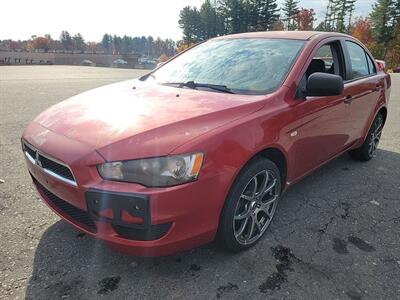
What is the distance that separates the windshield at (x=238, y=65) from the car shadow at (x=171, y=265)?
4.08 ft

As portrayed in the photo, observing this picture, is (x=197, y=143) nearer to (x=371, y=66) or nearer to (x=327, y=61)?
(x=327, y=61)

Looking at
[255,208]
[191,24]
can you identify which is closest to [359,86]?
[255,208]

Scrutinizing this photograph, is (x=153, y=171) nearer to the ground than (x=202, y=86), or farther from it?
nearer to the ground

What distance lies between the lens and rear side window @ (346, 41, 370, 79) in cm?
410

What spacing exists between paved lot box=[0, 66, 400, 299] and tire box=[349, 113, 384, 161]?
1.08m

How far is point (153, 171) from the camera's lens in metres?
2.09

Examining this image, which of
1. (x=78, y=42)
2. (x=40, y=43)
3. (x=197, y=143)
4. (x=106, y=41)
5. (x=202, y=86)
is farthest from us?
(x=106, y=41)

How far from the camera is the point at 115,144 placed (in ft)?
7.14

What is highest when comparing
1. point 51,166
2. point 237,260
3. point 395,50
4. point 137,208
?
point 395,50

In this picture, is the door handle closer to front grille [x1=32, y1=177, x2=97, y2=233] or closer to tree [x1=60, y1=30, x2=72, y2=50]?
front grille [x1=32, y1=177, x2=97, y2=233]

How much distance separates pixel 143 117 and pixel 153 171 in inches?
21.4

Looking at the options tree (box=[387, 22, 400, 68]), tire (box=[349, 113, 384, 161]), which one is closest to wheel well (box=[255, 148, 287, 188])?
tire (box=[349, 113, 384, 161])

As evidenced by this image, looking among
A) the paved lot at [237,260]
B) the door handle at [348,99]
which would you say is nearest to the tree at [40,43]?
the door handle at [348,99]

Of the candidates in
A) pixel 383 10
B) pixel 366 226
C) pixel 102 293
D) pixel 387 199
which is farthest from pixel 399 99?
pixel 383 10
